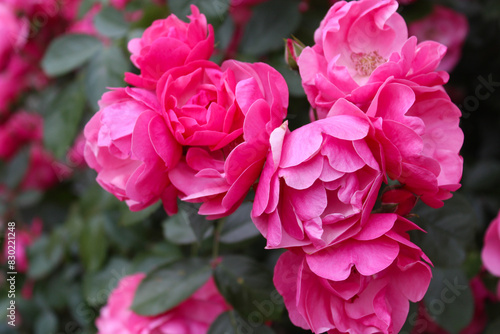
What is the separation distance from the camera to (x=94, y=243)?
1194mm

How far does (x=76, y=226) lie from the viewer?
1.34 m

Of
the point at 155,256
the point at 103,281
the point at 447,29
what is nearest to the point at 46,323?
the point at 103,281

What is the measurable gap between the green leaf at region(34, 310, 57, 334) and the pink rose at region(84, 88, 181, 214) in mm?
946

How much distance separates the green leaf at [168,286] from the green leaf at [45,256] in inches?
26.9

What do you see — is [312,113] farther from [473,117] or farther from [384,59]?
[473,117]

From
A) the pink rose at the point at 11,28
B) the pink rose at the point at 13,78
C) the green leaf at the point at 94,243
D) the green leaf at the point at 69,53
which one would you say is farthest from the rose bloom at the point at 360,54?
the pink rose at the point at 13,78

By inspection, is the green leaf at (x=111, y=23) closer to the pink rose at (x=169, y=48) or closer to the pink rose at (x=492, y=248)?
the pink rose at (x=169, y=48)

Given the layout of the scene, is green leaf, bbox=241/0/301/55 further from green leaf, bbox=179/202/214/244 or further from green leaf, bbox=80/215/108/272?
green leaf, bbox=80/215/108/272

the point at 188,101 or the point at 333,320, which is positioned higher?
the point at 188,101

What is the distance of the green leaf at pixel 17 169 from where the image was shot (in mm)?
1625

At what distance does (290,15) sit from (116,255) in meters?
0.84

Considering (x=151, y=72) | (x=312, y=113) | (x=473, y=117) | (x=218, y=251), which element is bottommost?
(x=473, y=117)

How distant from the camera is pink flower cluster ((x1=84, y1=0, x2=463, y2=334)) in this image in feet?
A: 1.54

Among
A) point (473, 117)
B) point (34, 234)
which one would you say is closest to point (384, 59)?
point (473, 117)
